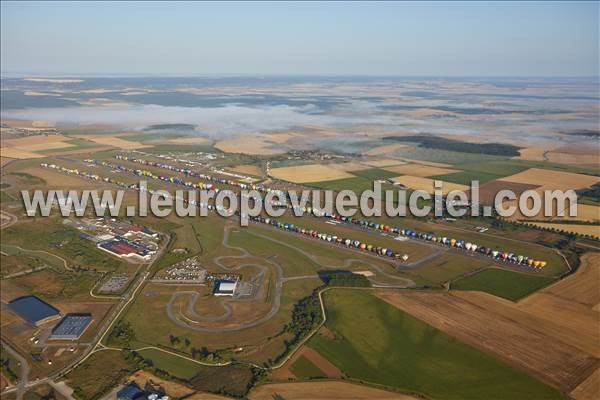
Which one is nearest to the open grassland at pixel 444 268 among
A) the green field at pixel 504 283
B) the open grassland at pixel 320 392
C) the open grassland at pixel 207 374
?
the green field at pixel 504 283

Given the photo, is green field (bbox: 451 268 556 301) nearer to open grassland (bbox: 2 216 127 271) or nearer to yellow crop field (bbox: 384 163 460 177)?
open grassland (bbox: 2 216 127 271)

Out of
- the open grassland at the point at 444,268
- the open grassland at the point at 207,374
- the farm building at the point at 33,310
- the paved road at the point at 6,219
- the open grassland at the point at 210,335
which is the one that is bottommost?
the open grassland at the point at 207,374

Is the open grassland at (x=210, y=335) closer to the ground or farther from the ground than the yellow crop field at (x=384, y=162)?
closer to the ground

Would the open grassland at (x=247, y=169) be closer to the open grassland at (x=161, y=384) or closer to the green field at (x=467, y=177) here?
the green field at (x=467, y=177)

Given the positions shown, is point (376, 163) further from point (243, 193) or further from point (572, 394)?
point (572, 394)

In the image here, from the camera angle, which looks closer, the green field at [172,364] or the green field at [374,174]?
the green field at [172,364]

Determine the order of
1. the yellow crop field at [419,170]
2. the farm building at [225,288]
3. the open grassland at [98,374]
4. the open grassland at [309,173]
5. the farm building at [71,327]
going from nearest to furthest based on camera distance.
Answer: the open grassland at [98,374]
the farm building at [71,327]
the farm building at [225,288]
the open grassland at [309,173]
the yellow crop field at [419,170]

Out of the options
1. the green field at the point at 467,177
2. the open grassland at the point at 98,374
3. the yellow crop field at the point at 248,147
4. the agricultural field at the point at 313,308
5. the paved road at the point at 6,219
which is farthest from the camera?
the yellow crop field at the point at 248,147
